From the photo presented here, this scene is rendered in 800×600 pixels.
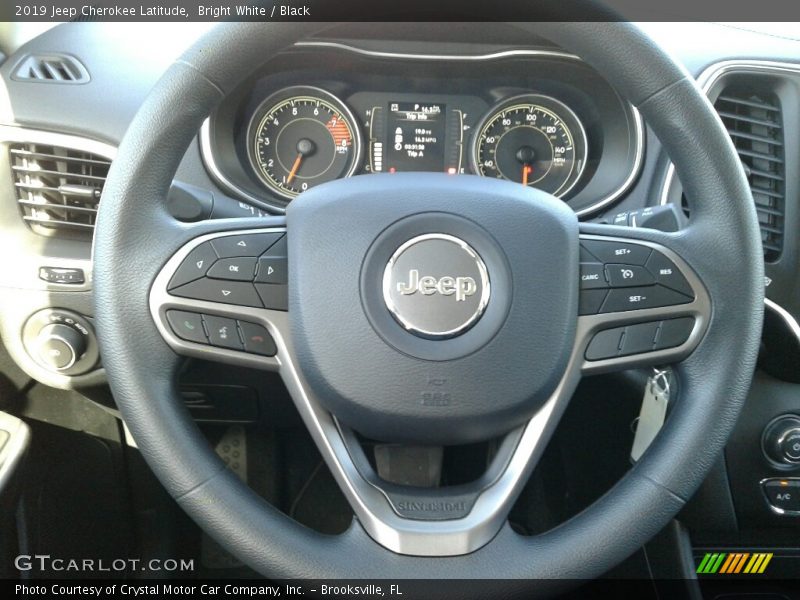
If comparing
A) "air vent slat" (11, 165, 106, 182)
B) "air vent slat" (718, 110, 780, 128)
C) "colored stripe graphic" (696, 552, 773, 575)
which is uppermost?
"air vent slat" (718, 110, 780, 128)

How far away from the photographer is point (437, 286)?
109 centimetres

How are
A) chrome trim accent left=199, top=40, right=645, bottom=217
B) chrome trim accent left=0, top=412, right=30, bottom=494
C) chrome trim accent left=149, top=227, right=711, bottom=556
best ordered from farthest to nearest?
chrome trim accent left=199, top=40, right=645, bottom=217 < chrome trim accent left=0, top=412, right=30, bottom=494 < chrome trim accent left=149, top=227, right=711, bottom=556

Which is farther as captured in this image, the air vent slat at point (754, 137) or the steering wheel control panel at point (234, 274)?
the air vent slat at point (754, 137)

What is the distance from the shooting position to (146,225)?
1121 millimetres

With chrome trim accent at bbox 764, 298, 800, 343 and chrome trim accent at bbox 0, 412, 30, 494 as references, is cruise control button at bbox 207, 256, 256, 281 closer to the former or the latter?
chrome trim accent at bbox 0, 412, 30, 494

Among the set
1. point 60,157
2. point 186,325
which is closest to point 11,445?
point 60,157

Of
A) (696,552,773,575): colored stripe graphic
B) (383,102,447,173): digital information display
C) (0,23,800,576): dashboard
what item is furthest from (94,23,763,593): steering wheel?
(696,552,773,575): colored stripe graphic

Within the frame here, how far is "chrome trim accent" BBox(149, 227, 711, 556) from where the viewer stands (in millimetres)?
1062

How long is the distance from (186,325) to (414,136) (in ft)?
2.71

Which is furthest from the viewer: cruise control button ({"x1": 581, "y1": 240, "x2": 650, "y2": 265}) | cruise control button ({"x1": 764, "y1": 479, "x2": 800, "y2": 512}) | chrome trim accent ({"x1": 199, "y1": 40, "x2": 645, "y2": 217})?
cruise control button ({"x1": 764, "y1": 479, "x2": 800, "y2": 512})

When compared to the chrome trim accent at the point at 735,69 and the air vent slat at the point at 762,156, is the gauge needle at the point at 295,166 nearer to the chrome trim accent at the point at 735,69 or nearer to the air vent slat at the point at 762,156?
the chrome trim accent at the point at 735,69

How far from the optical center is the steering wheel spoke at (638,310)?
1.15 m

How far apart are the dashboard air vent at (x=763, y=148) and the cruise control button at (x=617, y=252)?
639mm

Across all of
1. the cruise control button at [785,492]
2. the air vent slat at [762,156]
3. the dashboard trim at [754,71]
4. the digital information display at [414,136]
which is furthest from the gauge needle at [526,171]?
the cruise control button at [785,492]
